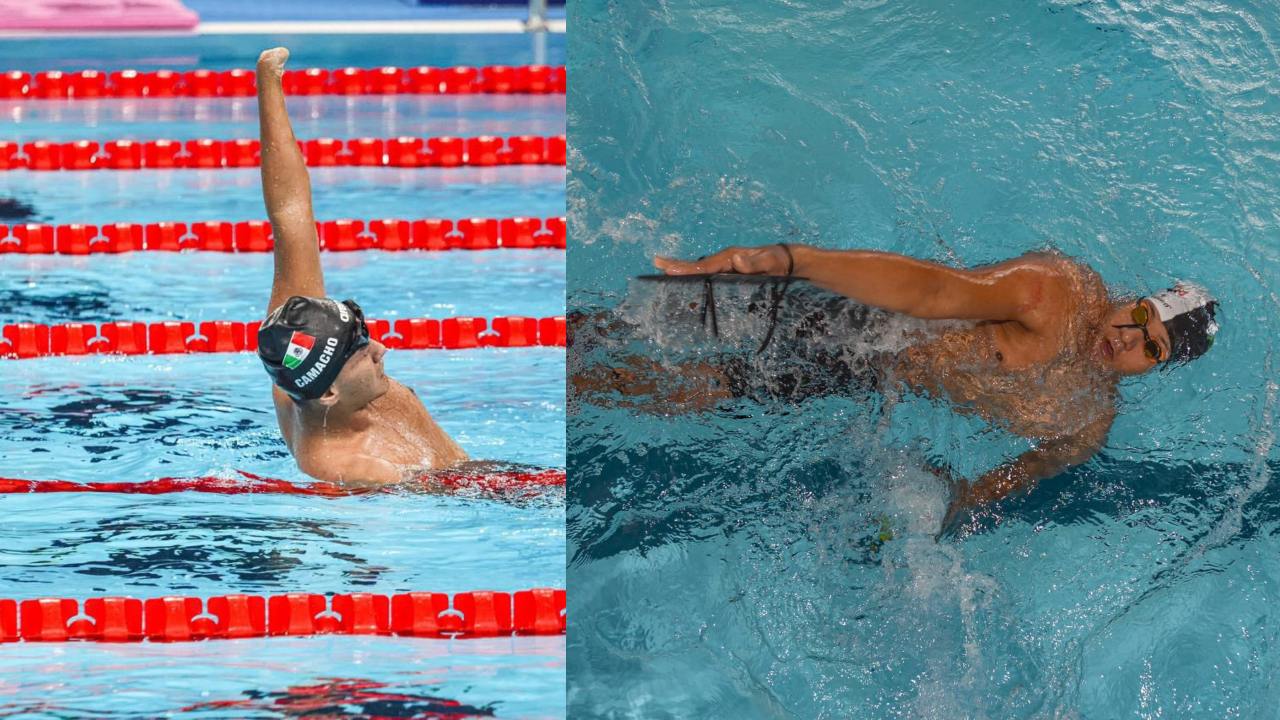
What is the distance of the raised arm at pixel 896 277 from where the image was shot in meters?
2.77

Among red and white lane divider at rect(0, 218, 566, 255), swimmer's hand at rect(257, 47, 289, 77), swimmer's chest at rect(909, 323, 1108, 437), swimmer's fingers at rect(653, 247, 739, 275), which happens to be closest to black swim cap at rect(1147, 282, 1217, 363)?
swimmer's chest at rect(909, 323, 1108, 437)

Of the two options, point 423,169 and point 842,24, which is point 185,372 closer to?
point 423,169

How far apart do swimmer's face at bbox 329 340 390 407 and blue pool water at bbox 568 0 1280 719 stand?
19.9 inches

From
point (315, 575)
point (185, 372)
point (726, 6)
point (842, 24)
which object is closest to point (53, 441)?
point (185, 372)

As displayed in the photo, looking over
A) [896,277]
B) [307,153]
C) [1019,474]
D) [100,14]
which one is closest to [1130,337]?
[1019,474]

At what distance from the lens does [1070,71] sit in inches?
165

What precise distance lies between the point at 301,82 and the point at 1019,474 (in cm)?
377

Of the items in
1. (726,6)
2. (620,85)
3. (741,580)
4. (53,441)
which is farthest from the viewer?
(726,6)

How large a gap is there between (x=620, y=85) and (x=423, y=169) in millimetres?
1591

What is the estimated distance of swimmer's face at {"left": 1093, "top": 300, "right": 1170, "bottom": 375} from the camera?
10.0 ft

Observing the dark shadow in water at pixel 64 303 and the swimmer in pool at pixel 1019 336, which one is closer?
the swimmer in pool at pixel 1019 336

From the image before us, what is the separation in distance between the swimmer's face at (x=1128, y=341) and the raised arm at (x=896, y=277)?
9.0 inches

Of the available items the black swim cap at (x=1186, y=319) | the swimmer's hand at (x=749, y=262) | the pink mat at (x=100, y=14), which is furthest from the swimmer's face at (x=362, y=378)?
the pink mat at (x=100, y=14)

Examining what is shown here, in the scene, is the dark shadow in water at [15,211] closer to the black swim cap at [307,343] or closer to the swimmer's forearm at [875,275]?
the black swim cap at [307,343]
